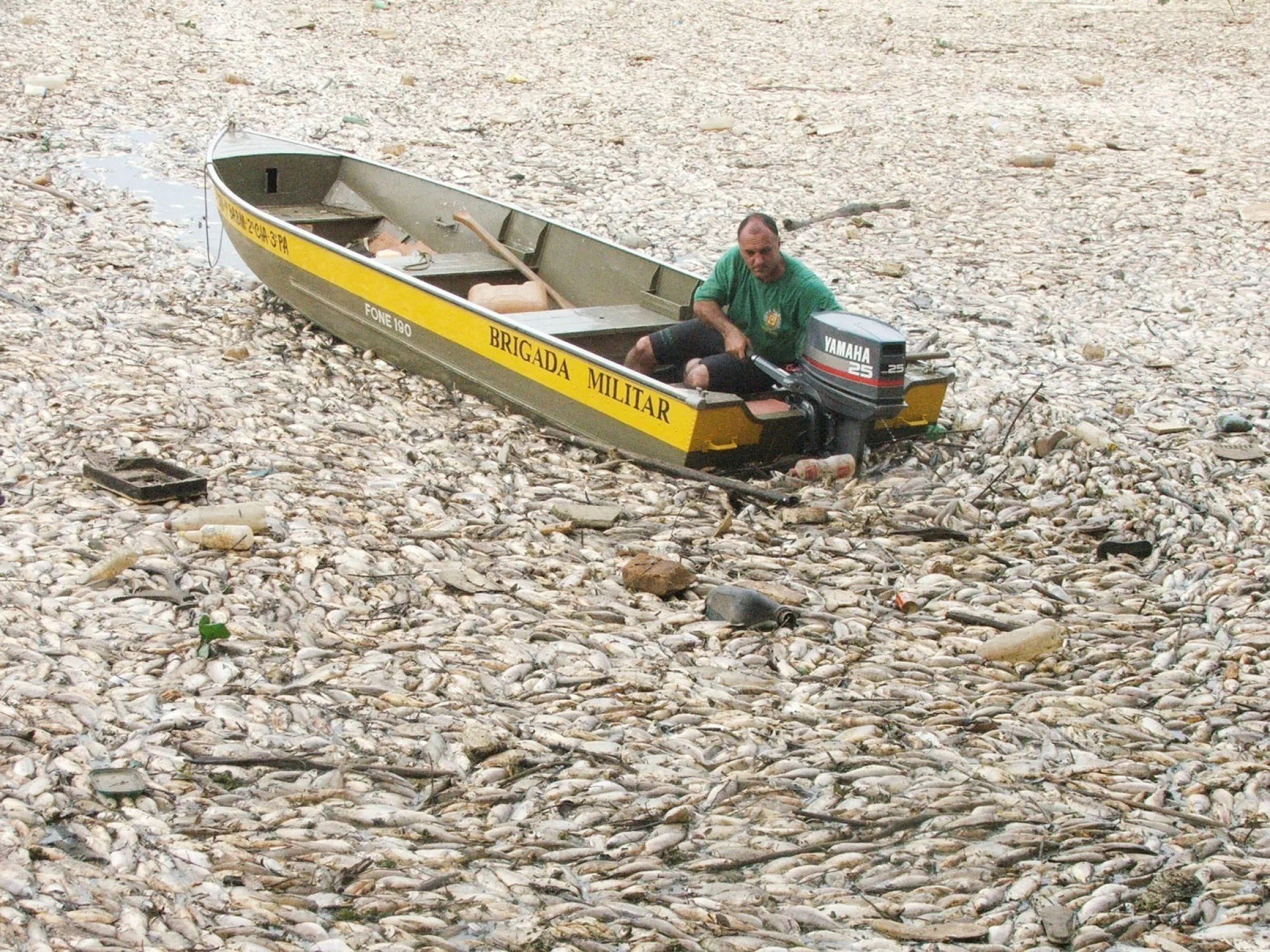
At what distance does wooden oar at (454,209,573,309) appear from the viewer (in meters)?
10.9

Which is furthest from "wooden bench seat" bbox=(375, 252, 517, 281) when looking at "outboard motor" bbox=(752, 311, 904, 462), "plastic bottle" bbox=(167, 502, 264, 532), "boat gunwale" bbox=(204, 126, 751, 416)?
"plastic bottle" bbox=(167, 502, 264, 532)

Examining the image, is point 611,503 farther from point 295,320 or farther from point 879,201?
point 879,201

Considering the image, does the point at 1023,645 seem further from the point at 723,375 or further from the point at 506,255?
the point at 506,255

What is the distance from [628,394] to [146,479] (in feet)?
9.16

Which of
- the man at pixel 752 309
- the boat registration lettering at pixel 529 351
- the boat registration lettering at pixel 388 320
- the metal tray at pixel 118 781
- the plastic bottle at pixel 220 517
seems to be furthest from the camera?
the boat registration lettering at pixel 388 320

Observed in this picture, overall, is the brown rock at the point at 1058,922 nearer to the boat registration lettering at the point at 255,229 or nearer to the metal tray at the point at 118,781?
the metal tray at the point at 118,781

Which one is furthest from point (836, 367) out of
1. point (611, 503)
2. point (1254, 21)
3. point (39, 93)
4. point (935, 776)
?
point (1254, 21)

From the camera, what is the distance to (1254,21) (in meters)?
25.3

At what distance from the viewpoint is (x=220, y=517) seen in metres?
7.24

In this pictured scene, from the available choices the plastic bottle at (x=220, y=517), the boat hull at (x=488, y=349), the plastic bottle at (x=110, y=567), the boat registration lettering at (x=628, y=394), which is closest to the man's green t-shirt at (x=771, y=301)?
the boat hull at (x=488, y=349)

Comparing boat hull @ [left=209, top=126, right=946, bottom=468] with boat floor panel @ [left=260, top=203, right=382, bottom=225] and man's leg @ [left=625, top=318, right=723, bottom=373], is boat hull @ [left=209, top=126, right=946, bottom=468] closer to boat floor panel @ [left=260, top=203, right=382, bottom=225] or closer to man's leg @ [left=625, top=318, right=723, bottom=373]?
boat floor panel @ [left=260, top=203, right=382, bottom=225]

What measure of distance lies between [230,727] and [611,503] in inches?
124

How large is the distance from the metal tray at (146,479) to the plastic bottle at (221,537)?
0.57 meters

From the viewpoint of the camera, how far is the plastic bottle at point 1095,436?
8805 millimetres
